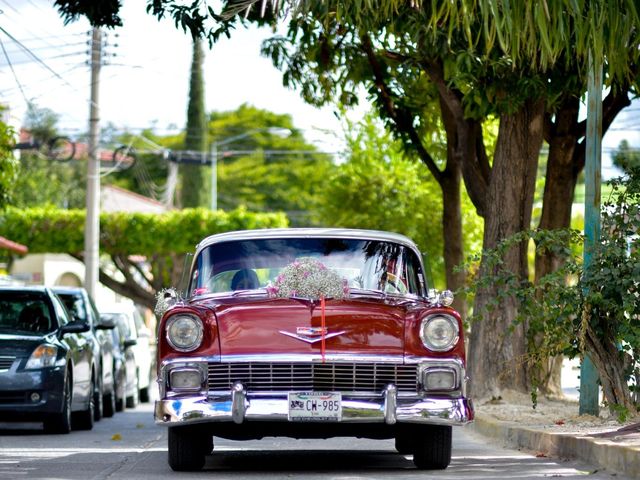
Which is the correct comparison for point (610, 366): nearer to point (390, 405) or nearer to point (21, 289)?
point (390, 405)

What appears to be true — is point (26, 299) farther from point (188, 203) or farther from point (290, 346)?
point (188, 203)

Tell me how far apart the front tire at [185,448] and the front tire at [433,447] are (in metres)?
1.66

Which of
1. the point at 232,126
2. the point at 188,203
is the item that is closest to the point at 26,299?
the point at 188,203

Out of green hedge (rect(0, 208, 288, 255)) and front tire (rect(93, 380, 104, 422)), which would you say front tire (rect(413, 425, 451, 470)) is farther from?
green hedge (rect(0, 208, 288, 255))

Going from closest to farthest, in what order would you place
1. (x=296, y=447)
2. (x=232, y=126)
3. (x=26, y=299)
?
(x=296, y=447) → (x=26, y=299) → (x=232, y=126)

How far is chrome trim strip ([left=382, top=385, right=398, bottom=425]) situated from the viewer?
1017 cm

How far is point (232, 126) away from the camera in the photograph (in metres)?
95.6

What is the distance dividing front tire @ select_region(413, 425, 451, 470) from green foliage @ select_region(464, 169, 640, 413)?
2.14 meters

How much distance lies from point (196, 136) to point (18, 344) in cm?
6155

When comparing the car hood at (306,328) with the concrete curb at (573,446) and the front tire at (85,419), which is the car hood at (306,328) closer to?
the concrete curb at (573,446)

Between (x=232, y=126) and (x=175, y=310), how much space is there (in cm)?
8562

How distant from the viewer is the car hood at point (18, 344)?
1647cm

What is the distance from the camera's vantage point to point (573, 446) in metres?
12.2

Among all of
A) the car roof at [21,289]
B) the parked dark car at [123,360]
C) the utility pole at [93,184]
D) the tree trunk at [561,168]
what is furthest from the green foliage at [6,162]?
the utility pole at [93,184]
